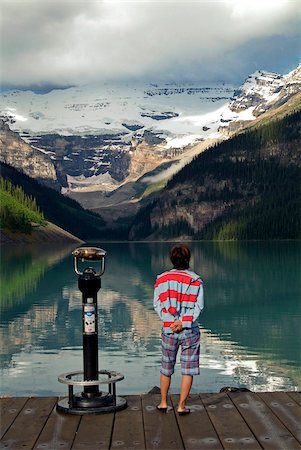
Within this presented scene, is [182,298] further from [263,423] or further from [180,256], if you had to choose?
[263,423]

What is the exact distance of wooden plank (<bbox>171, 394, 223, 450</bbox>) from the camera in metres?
11.4

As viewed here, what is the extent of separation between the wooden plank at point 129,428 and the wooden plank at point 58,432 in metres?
0.75

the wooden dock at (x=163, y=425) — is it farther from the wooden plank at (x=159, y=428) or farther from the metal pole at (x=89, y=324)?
the metal pole at (x=89, y=324)

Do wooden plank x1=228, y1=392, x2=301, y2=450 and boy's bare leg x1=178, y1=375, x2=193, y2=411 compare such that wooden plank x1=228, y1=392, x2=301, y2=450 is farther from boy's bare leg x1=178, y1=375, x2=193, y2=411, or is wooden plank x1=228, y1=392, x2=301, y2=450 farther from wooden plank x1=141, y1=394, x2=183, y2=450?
wooden plank x1=141, y1=394, x2=183, y2=450

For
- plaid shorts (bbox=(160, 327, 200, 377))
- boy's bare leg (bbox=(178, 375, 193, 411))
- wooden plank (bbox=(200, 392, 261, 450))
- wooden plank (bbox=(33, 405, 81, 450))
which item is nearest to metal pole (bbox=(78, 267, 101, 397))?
wooden plank (bbox=(33, 405, 81, 450))

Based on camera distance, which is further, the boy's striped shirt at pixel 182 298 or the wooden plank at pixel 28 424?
the boy's striped shirt at pixel 182 298

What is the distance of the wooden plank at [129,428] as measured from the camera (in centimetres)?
1152

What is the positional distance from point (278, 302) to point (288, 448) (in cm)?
5904

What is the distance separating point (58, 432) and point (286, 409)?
4.43m

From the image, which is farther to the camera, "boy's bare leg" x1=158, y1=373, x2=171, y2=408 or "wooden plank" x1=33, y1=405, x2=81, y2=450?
"boy's bare leg" x1=158, y1=373, x2=171, y2=408

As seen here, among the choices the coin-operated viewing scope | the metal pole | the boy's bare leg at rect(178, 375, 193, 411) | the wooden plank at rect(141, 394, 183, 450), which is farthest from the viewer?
the metal pole

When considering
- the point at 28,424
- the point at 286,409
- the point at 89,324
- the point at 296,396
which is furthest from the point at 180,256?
the point at 28,424

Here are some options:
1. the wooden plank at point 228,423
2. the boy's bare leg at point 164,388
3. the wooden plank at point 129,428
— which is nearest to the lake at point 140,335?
the wooden plank at point 228,423

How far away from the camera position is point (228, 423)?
12719 millimetres
